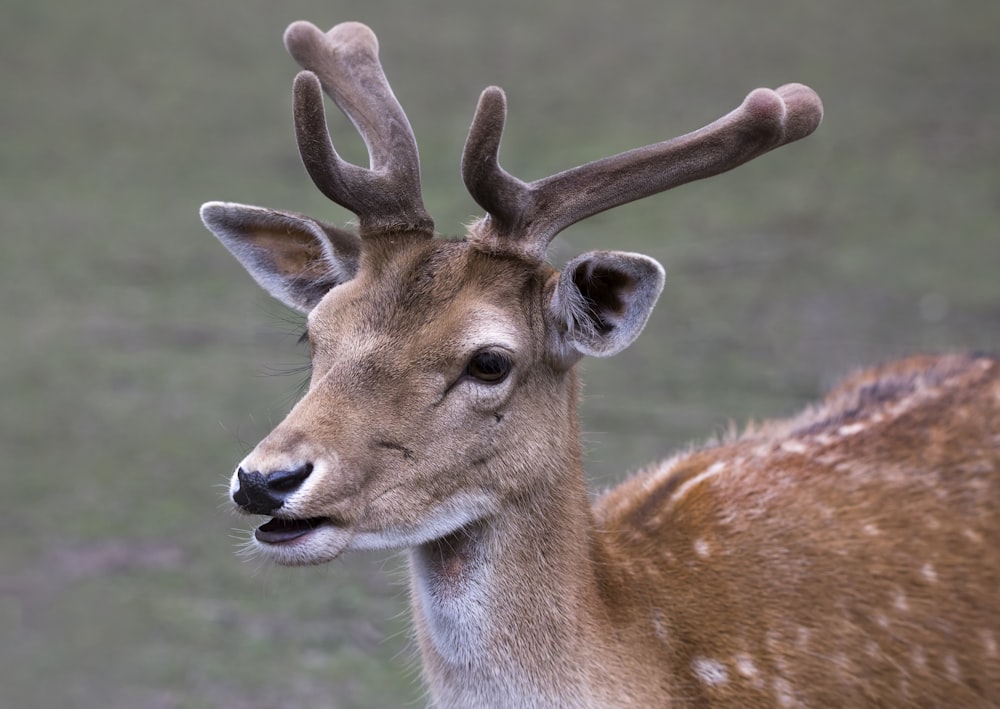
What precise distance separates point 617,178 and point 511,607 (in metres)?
1.12

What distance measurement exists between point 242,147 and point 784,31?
652 centimetres

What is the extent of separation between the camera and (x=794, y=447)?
14.4 ft

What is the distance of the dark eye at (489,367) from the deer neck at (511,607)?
27cm

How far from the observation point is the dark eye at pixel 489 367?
3566mm


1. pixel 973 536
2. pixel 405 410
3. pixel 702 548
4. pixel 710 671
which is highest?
pixel 405 410

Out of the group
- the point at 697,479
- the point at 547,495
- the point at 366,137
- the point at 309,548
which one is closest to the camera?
the point at 309,548

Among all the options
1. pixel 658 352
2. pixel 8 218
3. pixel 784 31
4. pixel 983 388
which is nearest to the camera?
pixel 983 388

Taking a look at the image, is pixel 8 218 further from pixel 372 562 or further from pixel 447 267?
pixel 447 267

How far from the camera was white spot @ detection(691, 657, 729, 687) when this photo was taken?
12.3ft

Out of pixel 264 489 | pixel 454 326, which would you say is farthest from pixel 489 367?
pixel 264 489

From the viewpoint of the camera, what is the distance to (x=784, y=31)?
16.0 meters

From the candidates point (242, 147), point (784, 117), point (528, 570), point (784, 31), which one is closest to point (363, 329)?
point (528, 570)

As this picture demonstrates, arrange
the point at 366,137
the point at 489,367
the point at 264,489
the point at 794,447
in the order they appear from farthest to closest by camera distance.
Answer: the point at 794,447
the point at 366,137
the point at 489,367
the point at 264,489

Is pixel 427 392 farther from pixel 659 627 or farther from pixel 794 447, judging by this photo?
pixel 794 447
